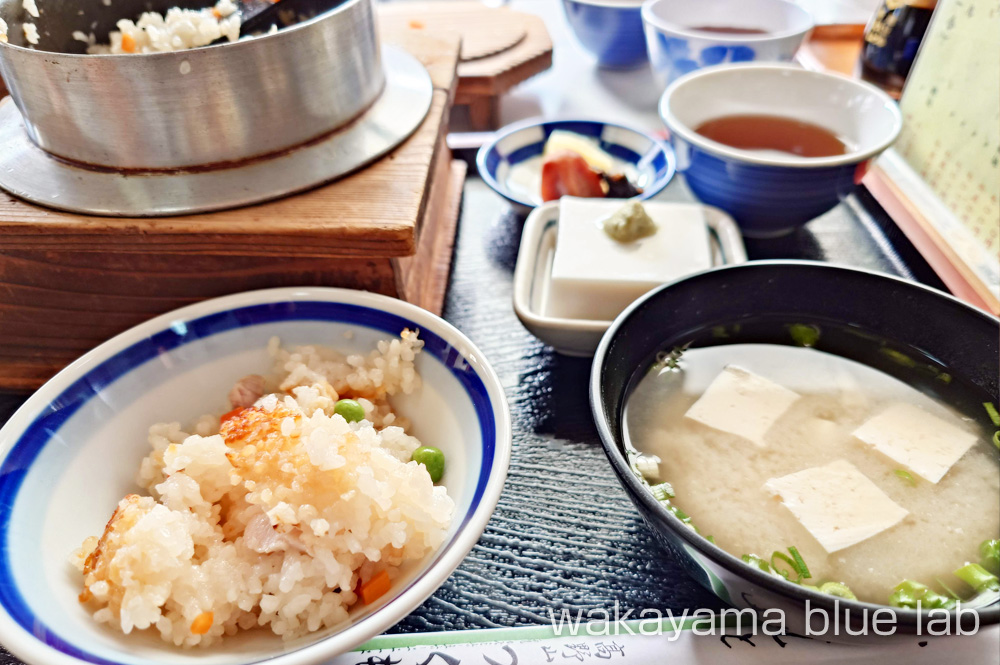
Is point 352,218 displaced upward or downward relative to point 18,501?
upward

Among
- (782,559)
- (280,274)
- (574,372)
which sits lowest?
(574,372)

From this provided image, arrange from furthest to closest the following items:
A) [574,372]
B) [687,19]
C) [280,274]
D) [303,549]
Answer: [687,19]
[574,372]
[280,274]
[303,549]

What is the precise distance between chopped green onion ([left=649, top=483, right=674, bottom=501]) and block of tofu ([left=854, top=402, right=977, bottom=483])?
370 mm

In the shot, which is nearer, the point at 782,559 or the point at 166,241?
the point at 782,559

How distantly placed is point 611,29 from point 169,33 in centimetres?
199

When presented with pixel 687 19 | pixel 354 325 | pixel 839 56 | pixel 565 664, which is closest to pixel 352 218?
pixel 354 325

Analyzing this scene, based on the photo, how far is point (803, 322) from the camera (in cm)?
129

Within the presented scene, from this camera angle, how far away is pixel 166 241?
1195 millimetres

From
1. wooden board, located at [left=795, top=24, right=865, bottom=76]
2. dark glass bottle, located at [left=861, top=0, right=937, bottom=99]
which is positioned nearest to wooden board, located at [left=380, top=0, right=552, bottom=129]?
wooden board, located at [left=795, top=24, right=865, bottom=76]

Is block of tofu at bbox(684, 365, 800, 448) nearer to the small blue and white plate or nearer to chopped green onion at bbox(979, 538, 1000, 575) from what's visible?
chopped green onion at bbox(979, 538, 1000, 575)

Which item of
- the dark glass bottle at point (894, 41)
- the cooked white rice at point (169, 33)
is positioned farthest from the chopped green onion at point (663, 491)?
the dark glass bottle at point (894, 41)

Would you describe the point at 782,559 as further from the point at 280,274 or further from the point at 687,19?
the point at 687,19

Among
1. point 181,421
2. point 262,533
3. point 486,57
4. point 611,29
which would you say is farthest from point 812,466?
point 611,29

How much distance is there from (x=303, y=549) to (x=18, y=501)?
17.1 inches
